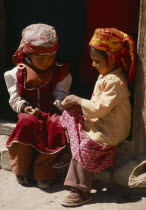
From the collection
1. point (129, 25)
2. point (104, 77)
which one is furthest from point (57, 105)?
point (129, 25)

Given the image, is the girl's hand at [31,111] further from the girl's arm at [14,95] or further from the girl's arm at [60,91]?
the girl's arm at [60,91]

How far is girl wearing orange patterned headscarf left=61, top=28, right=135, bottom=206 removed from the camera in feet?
15.8

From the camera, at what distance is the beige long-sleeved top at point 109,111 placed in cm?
480

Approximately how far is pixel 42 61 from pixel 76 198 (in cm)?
141

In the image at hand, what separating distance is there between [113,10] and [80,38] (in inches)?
24.3

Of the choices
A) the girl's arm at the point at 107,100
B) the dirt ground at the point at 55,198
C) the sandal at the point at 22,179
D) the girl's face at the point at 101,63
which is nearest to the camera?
the girl's arm at the point at 107,100

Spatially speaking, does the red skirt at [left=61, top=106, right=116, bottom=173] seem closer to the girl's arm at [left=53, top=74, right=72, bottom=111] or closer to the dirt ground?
the girl's arm at [left=53, top=74, right=72, bottom=111]

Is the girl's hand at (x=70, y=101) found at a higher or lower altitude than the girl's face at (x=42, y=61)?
lower

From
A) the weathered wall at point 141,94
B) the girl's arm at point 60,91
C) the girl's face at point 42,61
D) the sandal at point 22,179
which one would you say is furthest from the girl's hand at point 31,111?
the weathered wall at point 141,94

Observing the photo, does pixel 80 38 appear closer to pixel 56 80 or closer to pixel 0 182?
pixel 56 80

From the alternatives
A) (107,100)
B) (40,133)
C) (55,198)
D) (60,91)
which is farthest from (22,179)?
(107,100)

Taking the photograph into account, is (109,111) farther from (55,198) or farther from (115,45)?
(55,198)

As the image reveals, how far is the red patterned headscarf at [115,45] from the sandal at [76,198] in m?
1.22

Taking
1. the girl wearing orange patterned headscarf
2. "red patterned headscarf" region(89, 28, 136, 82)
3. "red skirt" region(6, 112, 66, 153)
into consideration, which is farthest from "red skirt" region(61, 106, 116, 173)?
"red patterned headscarf" region(89, 28, 136, 82)
